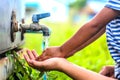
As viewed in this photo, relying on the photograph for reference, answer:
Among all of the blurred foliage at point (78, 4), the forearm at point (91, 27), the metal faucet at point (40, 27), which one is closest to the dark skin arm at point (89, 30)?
the forearm at point (91, 27)

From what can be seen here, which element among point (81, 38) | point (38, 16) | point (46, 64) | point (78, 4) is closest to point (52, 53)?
point (46, 64)

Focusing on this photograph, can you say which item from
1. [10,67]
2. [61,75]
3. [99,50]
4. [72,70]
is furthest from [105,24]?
[99,50]

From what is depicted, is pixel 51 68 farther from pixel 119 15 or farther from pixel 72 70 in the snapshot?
pixel 119 15

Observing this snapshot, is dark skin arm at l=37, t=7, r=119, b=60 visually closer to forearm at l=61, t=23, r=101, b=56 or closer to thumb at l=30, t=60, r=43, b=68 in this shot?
forearm at l=61, t=23, r=101, b=56

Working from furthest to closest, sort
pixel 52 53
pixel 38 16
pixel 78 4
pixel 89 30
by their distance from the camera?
pixel 78 4, pixel 38 16, pixel 52 53, pixel 89 30

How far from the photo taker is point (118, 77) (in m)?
3.61

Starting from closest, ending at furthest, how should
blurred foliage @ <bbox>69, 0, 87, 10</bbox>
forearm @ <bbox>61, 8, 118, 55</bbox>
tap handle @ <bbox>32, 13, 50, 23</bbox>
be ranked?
1. forearm @ <bbox>61, 8, 118, 55</bbox>
2. tap handle @ <bbox>32, 13, 50, 23</bbox>
3. blurred foliage @ <bbox>69, 0, 87, 10</bbox>

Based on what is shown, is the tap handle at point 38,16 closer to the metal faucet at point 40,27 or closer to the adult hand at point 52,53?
the metal faucet at point 40,27

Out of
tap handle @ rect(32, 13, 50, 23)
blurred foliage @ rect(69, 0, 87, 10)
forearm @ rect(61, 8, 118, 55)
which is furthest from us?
blurred foliage @ rect(69, 0, 87, 10)

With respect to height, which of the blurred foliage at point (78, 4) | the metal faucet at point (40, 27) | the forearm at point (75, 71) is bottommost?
the blurred foliage at point (78, 4)

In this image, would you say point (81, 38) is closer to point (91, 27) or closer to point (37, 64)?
point (91, 27)

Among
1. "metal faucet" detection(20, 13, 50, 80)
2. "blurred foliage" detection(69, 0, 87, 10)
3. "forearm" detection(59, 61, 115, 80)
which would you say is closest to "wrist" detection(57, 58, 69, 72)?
"forearm" detection(59, 61, 115, 80)

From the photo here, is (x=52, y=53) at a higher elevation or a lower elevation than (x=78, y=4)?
higher

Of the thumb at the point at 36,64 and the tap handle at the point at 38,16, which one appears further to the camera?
the tap handle at the point at 38,16
